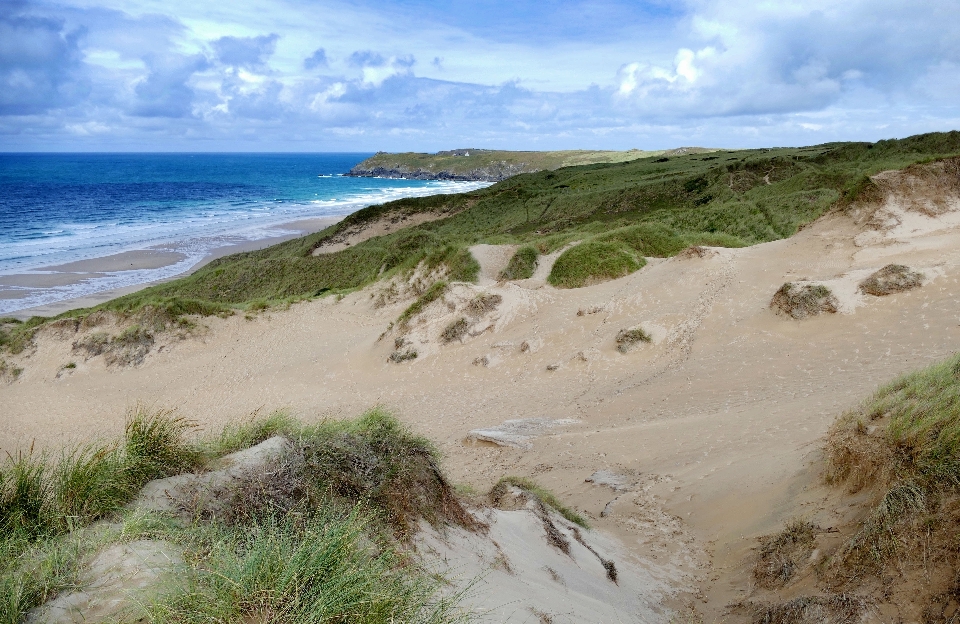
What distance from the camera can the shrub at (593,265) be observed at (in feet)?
59.4

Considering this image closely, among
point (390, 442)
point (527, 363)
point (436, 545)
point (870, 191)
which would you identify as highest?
point (870, 191)

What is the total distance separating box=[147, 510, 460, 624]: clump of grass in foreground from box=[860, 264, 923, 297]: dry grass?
12770 mm

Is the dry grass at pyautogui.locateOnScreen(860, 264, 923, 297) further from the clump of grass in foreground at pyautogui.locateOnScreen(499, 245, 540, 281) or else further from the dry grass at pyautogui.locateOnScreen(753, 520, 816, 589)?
the clump of grass in foreground at pyautogui.locateOnScreen(499, 245, 540, 281)

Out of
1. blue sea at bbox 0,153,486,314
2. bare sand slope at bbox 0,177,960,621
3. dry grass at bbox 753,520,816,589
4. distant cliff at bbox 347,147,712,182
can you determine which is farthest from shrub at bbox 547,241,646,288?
distant cliff at bbox 347,147,712,182

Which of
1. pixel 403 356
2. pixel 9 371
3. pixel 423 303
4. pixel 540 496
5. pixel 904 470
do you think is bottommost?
pixel 9 371

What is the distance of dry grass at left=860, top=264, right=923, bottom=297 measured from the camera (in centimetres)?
1239

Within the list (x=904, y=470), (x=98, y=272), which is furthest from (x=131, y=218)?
(x=904, y=470)

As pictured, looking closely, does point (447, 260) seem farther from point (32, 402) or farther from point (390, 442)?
point (390, 442)

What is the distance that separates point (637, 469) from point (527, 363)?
6.20m

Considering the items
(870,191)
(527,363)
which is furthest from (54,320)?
(870,191)

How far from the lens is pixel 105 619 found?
2.70 m

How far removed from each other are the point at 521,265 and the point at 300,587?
17.9 metres

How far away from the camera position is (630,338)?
13.7 meters

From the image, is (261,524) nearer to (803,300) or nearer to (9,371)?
(803,300)
